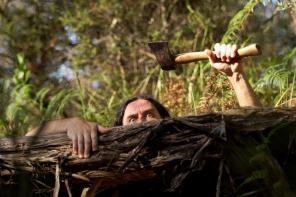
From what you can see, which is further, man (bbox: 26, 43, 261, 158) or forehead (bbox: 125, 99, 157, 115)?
forehead (bbox: 125, 99, 157, 115)

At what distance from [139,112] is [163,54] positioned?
0.76 meters

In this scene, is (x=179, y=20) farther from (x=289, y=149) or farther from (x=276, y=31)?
(x=289, y=149)

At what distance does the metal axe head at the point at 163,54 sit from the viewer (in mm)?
3609

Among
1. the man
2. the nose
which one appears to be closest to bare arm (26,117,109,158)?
the man

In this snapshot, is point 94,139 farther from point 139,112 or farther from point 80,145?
point 139,112

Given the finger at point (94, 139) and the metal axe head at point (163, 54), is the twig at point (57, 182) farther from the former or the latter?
the metal axe head at point (163, 54)

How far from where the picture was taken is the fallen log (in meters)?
2.58

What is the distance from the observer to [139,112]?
4383 millimetres

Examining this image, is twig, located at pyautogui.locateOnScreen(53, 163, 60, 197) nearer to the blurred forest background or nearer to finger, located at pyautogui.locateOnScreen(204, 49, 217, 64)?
finger, located at pyautogui.locateOnScreen(204, 49, 217, 64)

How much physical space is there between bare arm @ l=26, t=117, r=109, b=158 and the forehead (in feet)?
5.07

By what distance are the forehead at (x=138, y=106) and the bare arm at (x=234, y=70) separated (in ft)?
2.30

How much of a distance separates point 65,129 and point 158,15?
7.65 metres

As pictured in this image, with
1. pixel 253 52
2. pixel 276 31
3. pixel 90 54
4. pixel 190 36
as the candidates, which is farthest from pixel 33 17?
pixel 253 52

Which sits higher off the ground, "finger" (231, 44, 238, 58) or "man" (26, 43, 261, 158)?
"finger" (231, 44, 238, 58)
